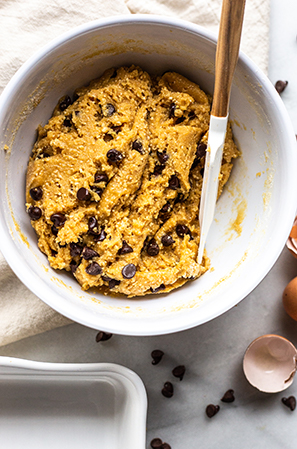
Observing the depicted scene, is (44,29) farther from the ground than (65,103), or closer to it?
farther from the ground

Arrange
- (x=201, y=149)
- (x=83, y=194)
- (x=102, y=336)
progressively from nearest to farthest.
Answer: (x=83, y=194), (x=201, y=149), (x=102, y=336)

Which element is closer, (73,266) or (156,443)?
(73,266)

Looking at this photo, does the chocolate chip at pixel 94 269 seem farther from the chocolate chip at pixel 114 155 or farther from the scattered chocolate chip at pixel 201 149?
the scattered chocolate chip at pixel 201 149

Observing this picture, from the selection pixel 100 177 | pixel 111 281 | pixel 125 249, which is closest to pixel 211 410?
pixel 111 281

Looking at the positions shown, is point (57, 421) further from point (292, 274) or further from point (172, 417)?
point (292, 274)

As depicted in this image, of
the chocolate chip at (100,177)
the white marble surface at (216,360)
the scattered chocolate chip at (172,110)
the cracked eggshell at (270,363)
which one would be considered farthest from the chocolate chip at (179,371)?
the scattered chocolate chip at (172,110)

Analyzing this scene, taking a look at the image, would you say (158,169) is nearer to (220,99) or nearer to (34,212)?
(220,99)
